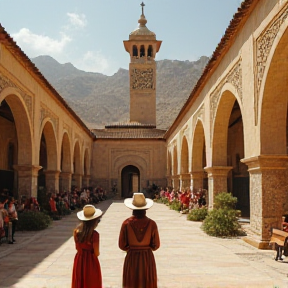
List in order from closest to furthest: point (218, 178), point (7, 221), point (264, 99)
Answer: point (264, 99) < point (7, 221) < point (218, 178)

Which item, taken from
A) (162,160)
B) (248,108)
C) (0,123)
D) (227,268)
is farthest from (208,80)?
(162,160)

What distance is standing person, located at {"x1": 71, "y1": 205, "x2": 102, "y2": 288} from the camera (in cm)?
485

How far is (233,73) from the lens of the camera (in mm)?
11852

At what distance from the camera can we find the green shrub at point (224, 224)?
11.8m

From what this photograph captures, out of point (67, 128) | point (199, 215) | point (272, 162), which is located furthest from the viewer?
point (67, 128)

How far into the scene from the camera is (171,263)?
27.1 feet

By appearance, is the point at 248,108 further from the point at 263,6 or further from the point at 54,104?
the point at 54,104

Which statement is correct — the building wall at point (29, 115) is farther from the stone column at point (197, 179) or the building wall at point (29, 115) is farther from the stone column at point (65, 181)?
the stone column at point (197, 179)

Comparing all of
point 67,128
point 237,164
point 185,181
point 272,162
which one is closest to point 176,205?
point 185,181

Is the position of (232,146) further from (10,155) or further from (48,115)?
(10,155)

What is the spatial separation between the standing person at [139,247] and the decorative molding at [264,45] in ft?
16.9

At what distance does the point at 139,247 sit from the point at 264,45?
606cm

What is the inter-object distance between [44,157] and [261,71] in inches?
792

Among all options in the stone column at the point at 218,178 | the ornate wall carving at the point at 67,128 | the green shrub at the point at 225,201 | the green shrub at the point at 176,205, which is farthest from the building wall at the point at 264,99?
the ornate wall carving at the point at 67,128
